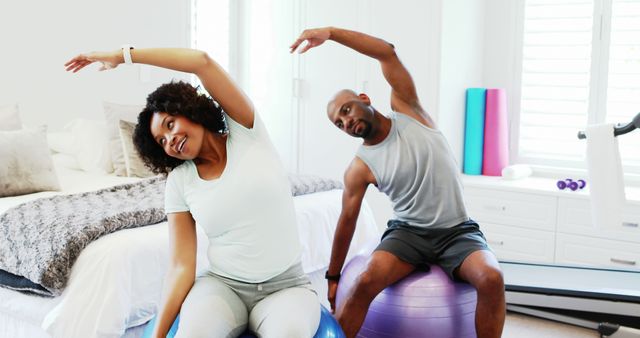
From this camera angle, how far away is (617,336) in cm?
285

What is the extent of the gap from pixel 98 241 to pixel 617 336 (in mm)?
2085

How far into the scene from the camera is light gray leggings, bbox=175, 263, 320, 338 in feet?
5.63

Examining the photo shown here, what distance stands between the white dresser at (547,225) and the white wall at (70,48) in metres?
2.04

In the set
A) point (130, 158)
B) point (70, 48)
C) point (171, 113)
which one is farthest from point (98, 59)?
point (70, 48)

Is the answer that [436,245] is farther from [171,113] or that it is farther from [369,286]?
[171,113]

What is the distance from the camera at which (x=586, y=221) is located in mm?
3459

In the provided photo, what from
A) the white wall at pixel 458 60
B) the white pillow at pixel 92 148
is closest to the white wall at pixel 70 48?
the white pillow at pixel 92 148

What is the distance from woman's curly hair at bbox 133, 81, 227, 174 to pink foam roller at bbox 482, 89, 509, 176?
240cm

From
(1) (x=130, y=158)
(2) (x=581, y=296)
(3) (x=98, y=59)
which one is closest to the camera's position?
(3) (x=98, y=59)

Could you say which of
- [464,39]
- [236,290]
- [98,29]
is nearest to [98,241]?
[236,290]

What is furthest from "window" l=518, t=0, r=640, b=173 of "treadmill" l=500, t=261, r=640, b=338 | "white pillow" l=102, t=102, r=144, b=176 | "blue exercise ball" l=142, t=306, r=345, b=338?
"blue exercise ball" l=142, t=306, r=345, b=338

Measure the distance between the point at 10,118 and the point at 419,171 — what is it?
199cm

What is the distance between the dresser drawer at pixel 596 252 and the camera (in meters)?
3.35

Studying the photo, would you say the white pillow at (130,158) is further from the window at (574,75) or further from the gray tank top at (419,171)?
the window at (574,75)
